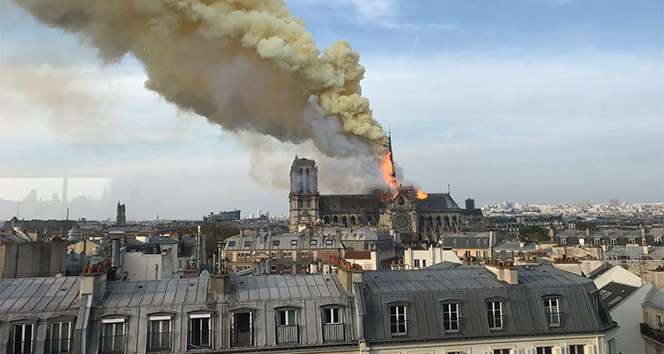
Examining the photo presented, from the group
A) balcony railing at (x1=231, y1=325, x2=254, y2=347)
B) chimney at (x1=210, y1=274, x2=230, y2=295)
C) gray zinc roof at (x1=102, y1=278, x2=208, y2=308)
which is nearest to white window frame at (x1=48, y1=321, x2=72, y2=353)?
gray zinc roof at (x1=102, y1=278, x2=208, y2=308)

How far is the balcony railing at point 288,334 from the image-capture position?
1245 cm

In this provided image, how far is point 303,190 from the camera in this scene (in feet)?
389

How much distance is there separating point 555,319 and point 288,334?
6.88 m

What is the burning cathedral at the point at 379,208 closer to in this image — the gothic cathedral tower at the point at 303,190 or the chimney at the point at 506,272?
the gothic cathedral tower at the point at 303,190

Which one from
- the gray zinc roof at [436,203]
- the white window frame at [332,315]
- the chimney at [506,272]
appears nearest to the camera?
the white window frame at [332,315]

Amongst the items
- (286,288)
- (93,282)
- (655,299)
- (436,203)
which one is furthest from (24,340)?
(436,203)

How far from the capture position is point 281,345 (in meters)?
12.3

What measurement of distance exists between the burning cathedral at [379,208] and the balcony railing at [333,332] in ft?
325

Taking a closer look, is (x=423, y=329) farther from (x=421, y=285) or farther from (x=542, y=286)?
(x=542, y=286)

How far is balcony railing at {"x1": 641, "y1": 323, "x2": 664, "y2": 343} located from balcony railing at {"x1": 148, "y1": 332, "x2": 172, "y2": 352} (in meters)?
14.8

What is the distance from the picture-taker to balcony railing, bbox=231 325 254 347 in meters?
12.4

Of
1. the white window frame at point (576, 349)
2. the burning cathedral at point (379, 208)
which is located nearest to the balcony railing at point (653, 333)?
the white window frame at point (576, 349)

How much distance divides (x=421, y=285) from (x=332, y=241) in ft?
121

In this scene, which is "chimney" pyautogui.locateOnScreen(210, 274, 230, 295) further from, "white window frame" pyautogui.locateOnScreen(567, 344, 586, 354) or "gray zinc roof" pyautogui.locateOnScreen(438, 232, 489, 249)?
"gray zinc roof" pyautogui.locateOnScreen(438, 232, 489, 249)
